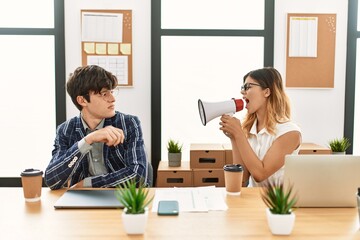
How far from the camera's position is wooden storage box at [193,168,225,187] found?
3.22 metres

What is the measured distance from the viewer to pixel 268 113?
2254 mm

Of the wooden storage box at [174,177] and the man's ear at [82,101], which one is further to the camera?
the wooden storage box at [174,177]

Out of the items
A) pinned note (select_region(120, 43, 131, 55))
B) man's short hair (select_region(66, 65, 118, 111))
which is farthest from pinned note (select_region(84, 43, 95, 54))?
man's short hair (select_region(66, 65, 118, 111))

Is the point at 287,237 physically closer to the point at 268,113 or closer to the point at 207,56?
the point at 268,113

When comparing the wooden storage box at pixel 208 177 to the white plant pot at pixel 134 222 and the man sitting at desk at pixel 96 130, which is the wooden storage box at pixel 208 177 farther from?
the white plant pot at pixel 134 222

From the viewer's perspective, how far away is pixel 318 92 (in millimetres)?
3617

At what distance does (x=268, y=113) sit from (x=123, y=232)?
1.28 m

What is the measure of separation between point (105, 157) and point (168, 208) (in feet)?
2.38

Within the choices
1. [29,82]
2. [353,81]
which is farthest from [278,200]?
[29,82]

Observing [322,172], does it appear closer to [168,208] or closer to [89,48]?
[168,208]

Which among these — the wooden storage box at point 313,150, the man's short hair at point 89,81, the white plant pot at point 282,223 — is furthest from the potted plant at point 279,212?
the wooden storage box at point 313,150

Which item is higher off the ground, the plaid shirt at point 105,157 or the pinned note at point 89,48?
the pinned note at point 89,48

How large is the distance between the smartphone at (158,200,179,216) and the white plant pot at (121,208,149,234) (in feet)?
0.68

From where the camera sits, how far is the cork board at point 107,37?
11.4 ft
